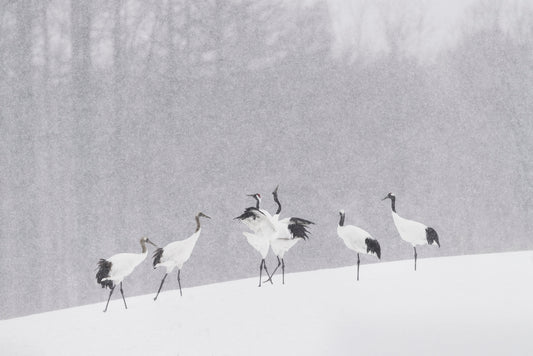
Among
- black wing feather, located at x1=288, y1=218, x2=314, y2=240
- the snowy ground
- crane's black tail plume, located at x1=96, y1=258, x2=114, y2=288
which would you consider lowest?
the snowy ground

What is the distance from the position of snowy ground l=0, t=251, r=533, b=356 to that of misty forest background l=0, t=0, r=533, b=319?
5.14 metres

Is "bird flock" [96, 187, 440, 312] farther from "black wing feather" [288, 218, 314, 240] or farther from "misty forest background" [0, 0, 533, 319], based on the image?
"misty forest background" [0, 0, 533, 319]

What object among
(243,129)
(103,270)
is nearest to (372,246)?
(103,270)

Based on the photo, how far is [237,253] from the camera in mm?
12008

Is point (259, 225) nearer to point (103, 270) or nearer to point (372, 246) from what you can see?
point (372, 246)

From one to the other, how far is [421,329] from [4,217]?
888 centimetres

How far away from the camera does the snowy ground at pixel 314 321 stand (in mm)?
5516

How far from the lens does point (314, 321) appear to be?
587 centimetres

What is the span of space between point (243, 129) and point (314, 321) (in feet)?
24.1

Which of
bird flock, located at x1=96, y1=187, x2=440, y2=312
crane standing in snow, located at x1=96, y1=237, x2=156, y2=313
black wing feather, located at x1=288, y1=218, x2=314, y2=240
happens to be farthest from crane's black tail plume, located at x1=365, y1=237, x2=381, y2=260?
crane standing in snow, located at x1=96, y1=237, x2=156, y2=313

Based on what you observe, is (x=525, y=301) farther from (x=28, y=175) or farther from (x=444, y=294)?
(x=28, y=175)

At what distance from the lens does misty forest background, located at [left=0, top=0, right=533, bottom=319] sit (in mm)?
12055

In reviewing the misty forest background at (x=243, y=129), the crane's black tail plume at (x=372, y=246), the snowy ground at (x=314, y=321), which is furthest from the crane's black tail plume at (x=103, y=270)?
the misty forest background at (x=243, y=129)

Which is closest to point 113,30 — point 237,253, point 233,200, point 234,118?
point 234,118
